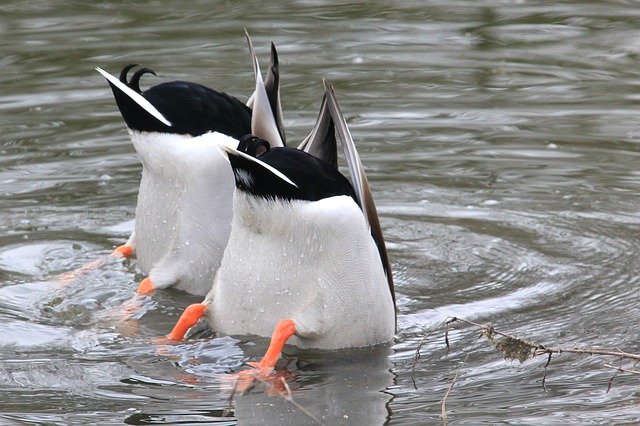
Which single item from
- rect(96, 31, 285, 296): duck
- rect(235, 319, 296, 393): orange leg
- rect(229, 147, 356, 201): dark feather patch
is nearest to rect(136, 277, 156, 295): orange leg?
rect(96, 31, 285, 296): duck

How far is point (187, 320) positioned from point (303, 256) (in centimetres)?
66

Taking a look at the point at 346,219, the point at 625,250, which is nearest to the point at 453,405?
the point at 346,219

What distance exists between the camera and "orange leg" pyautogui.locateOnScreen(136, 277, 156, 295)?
6.25 m

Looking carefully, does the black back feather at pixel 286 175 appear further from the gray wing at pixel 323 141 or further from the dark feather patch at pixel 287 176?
the gray wing at pixel 323 141

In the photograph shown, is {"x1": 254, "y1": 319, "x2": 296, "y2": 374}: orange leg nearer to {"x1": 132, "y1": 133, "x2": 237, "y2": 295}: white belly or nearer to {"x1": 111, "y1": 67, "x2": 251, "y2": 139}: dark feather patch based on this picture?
{"x1": 132, "y1": 133, "x2": 237, "y2": 295}: white belly

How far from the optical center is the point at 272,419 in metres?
4.63

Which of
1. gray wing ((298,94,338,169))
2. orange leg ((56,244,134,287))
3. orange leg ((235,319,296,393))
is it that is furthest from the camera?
orange leg ((56,244,134,287))

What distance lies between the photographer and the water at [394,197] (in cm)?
488

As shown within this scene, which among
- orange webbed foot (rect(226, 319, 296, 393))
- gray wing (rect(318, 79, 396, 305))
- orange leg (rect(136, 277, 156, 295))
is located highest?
gray wing (rect(318, 79, 396, 305))

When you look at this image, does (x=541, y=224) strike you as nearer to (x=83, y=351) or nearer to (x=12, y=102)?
(x=83, y=351)

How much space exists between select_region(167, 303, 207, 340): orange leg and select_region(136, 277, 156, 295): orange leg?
66cm

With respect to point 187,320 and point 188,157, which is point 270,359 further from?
point 188,157

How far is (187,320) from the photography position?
5602 mm

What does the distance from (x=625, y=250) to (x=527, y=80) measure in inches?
136
